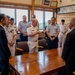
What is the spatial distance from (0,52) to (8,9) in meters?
4.54

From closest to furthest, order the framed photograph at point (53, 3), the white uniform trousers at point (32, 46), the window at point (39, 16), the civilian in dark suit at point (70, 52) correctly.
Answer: the civilian in dark suit at point (70, 52) → the white uniform trousers at point (32, 46) → the window at point (39, 16) → the framed photograph at point (53, 3)

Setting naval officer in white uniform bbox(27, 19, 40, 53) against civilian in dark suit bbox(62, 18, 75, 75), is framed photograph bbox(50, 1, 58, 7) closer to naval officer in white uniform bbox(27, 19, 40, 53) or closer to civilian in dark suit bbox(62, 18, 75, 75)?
naval officer in white uniform bbox(27, 19, 40, 53)

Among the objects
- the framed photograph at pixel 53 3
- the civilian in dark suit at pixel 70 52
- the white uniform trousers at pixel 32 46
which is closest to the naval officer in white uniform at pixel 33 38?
the white uniform trousers at pixel 32 46

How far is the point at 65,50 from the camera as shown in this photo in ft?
7.14

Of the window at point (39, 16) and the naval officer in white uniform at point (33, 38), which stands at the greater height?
the window at point (39, 16)

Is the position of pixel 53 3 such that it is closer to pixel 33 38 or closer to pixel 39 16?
pixel 39 16

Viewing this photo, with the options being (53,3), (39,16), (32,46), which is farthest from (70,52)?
(53,3)

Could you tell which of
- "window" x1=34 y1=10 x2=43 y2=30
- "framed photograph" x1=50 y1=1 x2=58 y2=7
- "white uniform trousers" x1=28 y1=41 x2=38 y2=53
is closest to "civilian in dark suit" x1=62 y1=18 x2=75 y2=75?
"white uniform trousers" x1=28 y1=41 x2=38 y2=53

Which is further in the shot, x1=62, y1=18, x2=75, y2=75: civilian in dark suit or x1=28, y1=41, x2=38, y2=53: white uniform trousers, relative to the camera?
x1=28, y1=41, x2=38, y2=53: white uniform trousers

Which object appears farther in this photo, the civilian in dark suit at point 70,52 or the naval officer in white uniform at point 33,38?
the naval officer in white uniform at point 33,38

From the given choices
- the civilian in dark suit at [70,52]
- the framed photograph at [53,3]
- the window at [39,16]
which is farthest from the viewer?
the framed photograph at [53,3]

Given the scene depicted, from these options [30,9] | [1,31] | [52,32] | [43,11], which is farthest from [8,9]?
[1,31]

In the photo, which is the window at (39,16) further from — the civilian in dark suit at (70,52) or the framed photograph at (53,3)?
the civilian in dark suit at (70,52)

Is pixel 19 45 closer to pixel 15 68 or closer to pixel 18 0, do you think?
pixel 15 68
